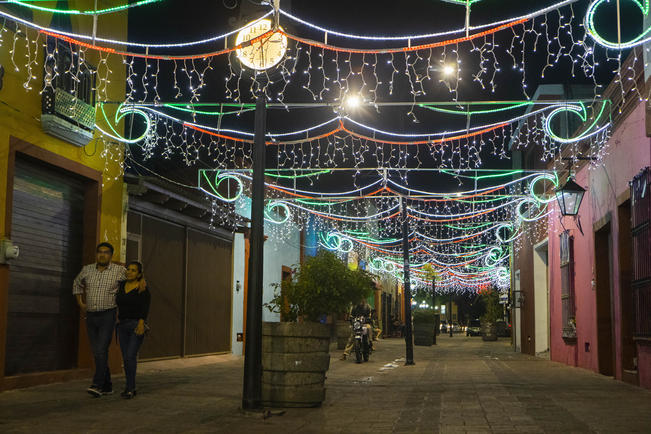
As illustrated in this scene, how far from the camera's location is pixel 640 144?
35.5 feet

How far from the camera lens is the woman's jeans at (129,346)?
883 centimetres

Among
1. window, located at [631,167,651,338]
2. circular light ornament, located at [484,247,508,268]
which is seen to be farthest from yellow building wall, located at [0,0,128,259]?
circular light ornament, located at [484,247,508,268]

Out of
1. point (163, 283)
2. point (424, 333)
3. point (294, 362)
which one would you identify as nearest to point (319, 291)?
point (294, 362)

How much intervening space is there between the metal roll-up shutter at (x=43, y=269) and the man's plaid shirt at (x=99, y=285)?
1.33 m

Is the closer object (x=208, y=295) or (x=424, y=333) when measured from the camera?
(x=208, y=295)

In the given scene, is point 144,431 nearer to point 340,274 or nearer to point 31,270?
point 340,274

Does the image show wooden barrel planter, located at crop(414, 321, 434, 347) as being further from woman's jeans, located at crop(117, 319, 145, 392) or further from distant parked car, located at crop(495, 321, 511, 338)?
woman's jeans, located at crop(117, 319, 145, 392)

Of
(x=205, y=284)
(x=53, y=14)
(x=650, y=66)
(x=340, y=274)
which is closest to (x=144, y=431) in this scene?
(x=340, y=274)

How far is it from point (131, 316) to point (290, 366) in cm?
210

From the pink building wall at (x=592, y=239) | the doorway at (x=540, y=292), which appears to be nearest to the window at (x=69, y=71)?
the pink building wall at (x=592, y=239)

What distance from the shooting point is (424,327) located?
31250 mm

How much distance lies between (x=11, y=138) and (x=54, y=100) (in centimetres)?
108

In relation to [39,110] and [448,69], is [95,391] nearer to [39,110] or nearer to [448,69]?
[39,110]

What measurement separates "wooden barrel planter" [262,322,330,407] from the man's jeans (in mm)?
1881
